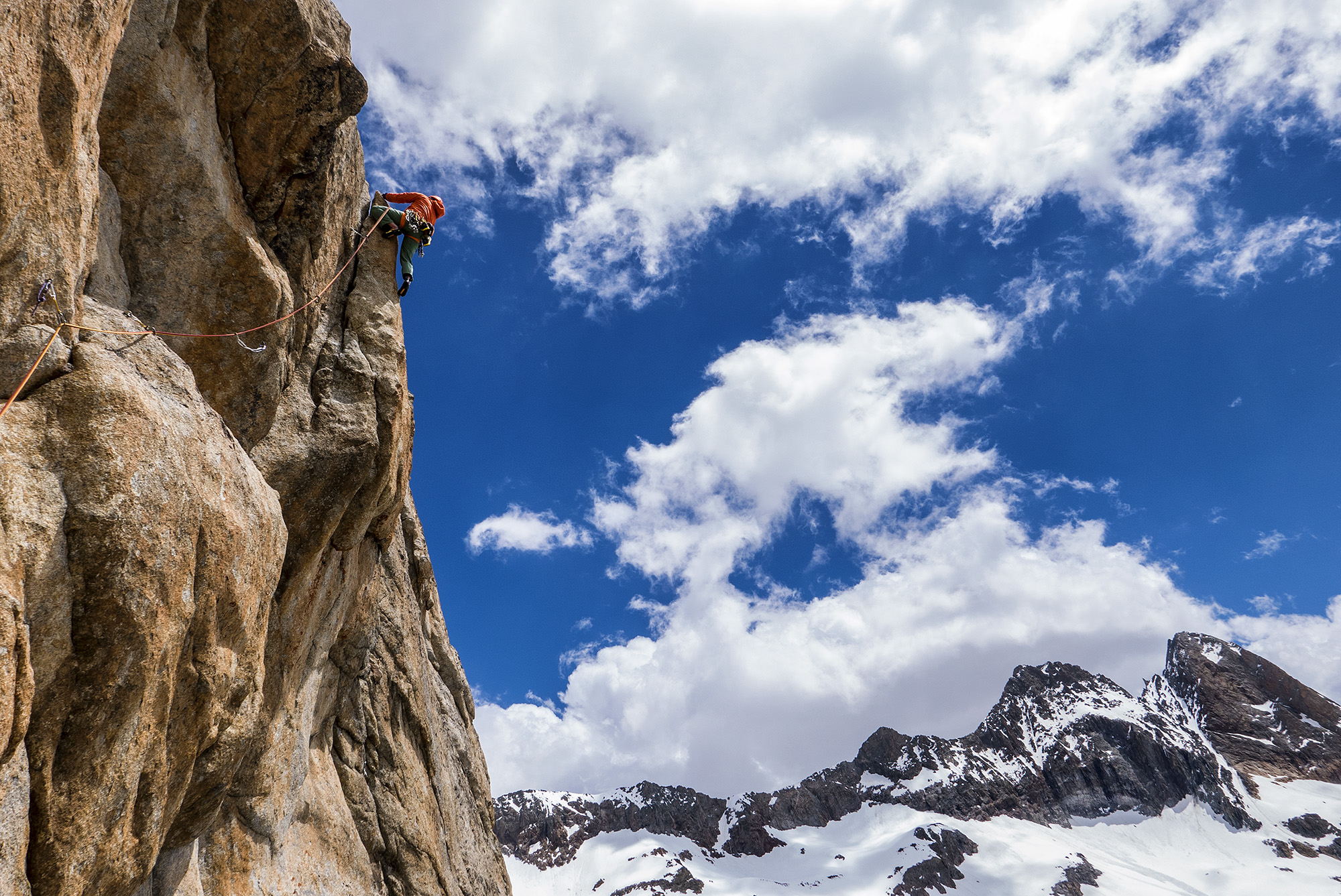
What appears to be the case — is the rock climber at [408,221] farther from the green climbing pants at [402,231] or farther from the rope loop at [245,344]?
the rope loop at [245,344]

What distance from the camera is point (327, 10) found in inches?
483

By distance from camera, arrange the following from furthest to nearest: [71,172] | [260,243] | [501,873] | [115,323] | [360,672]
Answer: [501,873]
[360,672]
[260,243]
[115,323]
[71,172]

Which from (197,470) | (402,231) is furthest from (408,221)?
(197,470)

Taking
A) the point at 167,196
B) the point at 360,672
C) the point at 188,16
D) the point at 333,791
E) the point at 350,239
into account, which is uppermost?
the point at 350,239

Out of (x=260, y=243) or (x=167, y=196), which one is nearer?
(x=167, y=196)

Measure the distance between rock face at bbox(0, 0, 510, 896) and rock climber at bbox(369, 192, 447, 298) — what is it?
0.58 metres

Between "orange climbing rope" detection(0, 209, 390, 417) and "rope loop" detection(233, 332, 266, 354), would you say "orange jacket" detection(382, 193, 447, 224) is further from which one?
"rope loop" detection(233, 332, 266, 354)

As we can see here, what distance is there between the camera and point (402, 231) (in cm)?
1644

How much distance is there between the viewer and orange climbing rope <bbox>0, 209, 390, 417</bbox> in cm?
705

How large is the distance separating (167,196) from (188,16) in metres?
2.51

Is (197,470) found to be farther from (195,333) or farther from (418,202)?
(418,202)

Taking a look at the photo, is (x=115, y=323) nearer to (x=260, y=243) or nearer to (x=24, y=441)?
(x=24, y=441)

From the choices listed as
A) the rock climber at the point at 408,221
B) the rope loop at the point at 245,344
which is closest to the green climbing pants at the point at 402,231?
the rock climber at the point at 408,221

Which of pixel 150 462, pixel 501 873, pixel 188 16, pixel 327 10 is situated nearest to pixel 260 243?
pixel 188 16
